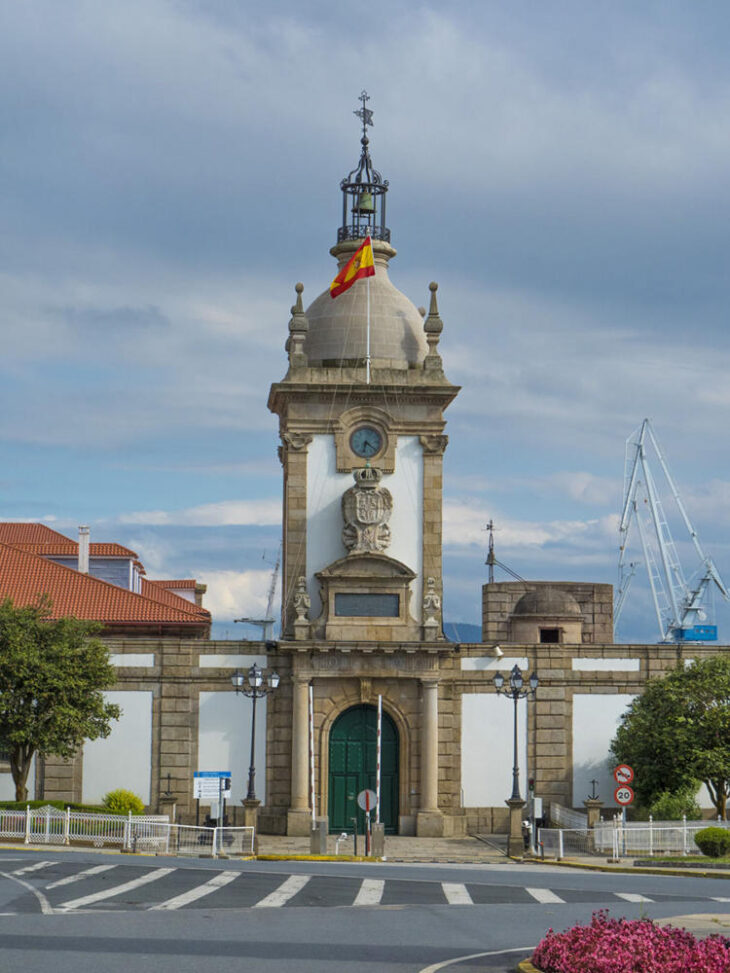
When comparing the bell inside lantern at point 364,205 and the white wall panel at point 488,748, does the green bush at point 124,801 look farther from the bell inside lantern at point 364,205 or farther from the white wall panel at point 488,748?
the bell inside lantern at point 364,205

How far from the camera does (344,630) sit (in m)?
52.1

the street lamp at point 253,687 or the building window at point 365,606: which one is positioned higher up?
the building window at point 365,606

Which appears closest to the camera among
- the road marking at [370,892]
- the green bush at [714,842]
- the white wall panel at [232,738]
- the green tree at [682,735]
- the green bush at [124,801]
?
the road marking at [370,892]

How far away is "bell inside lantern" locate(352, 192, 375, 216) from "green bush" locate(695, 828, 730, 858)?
2789cm

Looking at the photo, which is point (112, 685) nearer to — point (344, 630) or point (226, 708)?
point (226, 708)

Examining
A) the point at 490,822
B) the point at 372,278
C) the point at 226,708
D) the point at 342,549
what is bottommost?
the point at 490,822

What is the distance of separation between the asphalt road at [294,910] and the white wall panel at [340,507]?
15.8 m

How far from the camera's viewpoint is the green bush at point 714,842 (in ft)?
135

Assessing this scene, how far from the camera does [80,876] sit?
105 feet

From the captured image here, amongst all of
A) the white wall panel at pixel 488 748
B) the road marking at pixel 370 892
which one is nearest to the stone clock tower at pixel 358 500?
the white wall panel at pixel 488 748

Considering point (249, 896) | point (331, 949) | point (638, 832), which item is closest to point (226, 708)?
point (638, 832)

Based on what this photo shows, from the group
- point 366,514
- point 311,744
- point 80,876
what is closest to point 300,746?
point 311,744

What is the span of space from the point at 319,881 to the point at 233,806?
19.8 m

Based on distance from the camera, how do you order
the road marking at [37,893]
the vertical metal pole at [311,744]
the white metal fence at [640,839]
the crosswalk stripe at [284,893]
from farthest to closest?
the vertical metal pole at [311,744]
the white metal fence at [640,839]
the crosswalk stripe at [284,893]
the road marking at [37,893]
